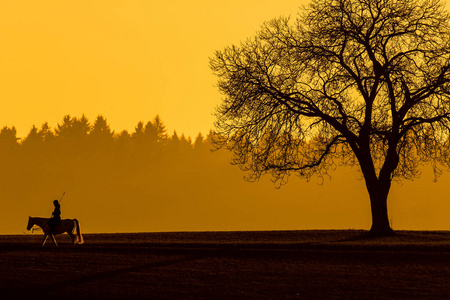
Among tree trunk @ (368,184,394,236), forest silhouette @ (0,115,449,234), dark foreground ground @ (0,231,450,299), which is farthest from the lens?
forest silhouette @ (0,115,449,234)

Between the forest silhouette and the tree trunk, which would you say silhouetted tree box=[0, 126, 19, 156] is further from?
the tree trunk

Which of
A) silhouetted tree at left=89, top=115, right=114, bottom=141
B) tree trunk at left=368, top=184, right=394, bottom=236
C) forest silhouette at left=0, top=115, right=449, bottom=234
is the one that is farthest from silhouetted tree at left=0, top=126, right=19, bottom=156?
tree trunk at left=368, top=184, right=394, bottom=236

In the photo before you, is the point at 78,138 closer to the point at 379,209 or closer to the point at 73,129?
the point at 73,129

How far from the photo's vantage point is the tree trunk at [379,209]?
4412 centimetres

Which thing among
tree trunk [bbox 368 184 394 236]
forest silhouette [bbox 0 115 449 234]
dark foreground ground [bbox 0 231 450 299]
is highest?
forest silhouette [bbox 0 115 449 234]

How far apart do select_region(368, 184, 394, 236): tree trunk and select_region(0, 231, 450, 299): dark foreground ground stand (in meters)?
8.73

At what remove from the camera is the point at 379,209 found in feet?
146

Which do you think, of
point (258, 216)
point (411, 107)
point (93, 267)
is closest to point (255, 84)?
point (411, 107)

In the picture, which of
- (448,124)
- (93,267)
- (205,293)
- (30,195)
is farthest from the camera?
(30,195)

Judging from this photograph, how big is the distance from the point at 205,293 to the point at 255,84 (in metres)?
21.3

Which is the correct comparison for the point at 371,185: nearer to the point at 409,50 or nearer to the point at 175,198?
the point at 409,50

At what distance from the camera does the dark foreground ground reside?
79.2ft

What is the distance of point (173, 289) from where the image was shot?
80.9ft

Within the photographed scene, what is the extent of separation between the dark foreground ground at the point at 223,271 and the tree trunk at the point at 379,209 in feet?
28.6
